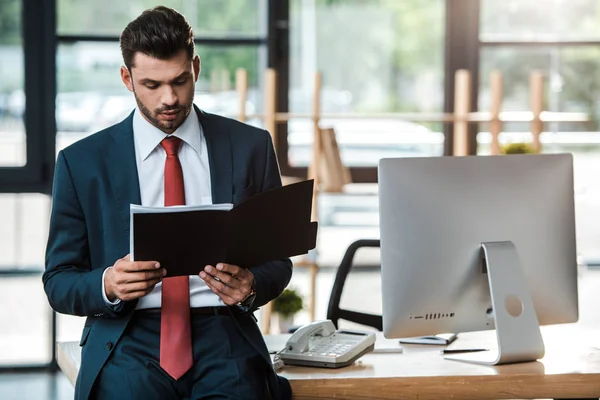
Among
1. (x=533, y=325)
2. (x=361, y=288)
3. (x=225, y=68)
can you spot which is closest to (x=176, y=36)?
(x=533, y=325)

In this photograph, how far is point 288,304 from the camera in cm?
461

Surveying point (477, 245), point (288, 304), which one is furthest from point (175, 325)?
point (288, 304)

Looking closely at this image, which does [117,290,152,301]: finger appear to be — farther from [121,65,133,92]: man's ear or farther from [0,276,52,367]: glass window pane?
[0,276,52,367]: glass window pane

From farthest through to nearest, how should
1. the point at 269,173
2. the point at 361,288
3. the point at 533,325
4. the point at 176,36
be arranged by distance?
the point at 361,288 < the point at 533,325 < the point at 269,173 < the point at 176,36

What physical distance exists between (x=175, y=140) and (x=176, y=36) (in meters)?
0.22

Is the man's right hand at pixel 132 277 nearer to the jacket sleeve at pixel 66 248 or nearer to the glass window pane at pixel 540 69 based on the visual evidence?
the jacket sleeve at pixel 66 248

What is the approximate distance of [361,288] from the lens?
17.7 ft

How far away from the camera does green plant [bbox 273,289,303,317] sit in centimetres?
461

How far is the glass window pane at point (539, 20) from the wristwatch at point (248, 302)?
361 centimetres

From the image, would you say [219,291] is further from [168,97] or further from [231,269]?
[168,97]

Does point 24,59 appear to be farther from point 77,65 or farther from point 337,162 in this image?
point 337,162

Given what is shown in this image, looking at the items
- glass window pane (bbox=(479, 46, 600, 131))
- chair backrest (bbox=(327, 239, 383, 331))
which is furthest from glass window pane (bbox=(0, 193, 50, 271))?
glass window pane (bbox=(479, 46, 600, 131))

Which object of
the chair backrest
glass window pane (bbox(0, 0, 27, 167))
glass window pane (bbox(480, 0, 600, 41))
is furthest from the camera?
glass window pane (bbox(480, 0, 600, 41))

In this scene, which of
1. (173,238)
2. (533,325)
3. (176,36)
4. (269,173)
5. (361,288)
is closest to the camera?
(173,238)
